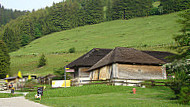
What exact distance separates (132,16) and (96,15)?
76.0 ft

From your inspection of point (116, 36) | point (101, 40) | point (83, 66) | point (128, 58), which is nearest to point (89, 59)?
point (83, 66)

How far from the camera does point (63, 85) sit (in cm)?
3641

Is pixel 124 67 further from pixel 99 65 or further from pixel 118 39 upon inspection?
pixel 118 39

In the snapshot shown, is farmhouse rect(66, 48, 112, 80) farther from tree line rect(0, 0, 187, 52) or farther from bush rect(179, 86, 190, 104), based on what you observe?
tree line rect(0, 0, 187, 52)

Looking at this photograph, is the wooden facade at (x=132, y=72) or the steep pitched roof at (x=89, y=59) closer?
the wooden facade at (x=132, y=72)

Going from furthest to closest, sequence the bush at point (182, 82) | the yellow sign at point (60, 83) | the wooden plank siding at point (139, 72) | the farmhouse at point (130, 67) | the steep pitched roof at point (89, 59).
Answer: the steep pitched roof at point (89, 59)
the yellow sign at point (60, 83)
the wooden plank siding at point (139, 72)
the farmhouse at point (130, 67)
the bush at point (182, 82)

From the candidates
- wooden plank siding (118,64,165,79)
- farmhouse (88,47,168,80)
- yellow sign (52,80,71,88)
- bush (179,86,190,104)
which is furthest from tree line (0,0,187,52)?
bush (179,86,190,104)

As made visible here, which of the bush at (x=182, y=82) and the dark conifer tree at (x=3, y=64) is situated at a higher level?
the dark conifer tree at (x=3, y=64)

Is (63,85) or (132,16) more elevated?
(132,16)

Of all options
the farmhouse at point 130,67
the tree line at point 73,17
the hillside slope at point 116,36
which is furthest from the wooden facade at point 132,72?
the tree line at point 73,17

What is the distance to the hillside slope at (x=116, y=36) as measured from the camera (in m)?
104

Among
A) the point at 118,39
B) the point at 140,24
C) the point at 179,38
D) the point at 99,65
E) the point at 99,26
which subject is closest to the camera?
the point at 179,38

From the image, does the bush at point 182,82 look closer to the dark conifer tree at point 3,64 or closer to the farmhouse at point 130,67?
the farmhouse at point 130,67

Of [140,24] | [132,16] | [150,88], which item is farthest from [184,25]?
[132,16]
